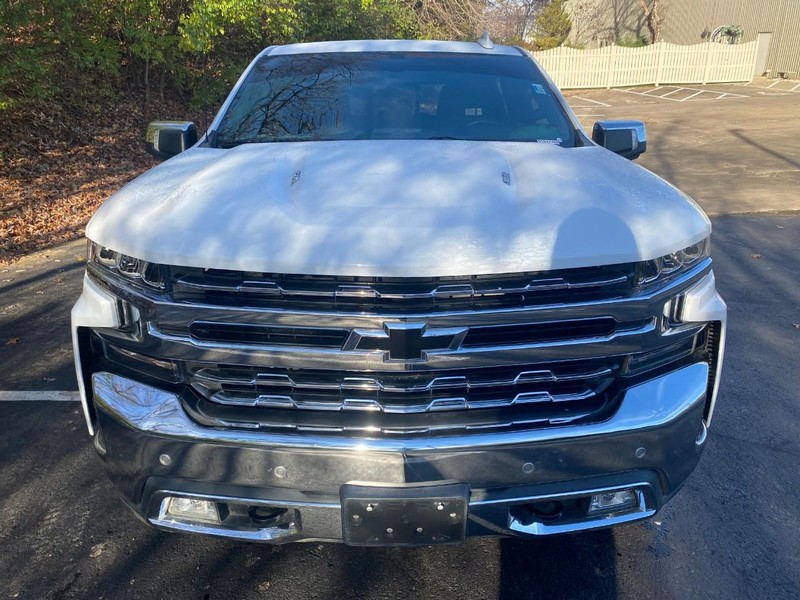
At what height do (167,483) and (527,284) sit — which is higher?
(527,284)

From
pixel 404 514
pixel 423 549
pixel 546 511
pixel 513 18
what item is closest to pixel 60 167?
pixel 423 549

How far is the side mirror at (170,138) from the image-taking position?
3566 millimetres

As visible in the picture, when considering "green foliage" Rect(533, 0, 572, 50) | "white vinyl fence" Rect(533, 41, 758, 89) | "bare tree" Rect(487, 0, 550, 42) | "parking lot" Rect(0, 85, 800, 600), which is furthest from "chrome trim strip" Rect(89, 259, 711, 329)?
"green foliage" Rect(533, 0, 572, 50)

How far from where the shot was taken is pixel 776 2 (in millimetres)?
29250

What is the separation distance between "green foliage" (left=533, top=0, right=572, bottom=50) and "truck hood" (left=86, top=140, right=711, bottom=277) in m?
39.8

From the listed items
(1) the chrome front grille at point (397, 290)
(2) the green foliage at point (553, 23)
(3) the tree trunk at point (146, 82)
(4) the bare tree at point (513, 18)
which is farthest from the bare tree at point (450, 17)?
(2) the green foliage at point (553, 23)

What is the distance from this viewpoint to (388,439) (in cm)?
202

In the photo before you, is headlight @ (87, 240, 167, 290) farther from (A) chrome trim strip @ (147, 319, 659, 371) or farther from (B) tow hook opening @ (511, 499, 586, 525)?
(B) tow hook opening @ (511, 499, 586, 525)

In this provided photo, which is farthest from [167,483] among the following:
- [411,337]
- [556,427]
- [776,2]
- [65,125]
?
[776,2]

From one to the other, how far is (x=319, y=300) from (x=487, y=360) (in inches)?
21.0

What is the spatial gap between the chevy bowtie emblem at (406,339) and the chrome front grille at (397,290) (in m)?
0.06

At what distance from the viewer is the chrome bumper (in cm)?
202

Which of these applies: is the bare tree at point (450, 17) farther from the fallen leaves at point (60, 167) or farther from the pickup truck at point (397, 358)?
the pickup truck at point (397, 358)

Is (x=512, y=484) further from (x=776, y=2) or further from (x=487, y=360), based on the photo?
(x=776, y=2)
